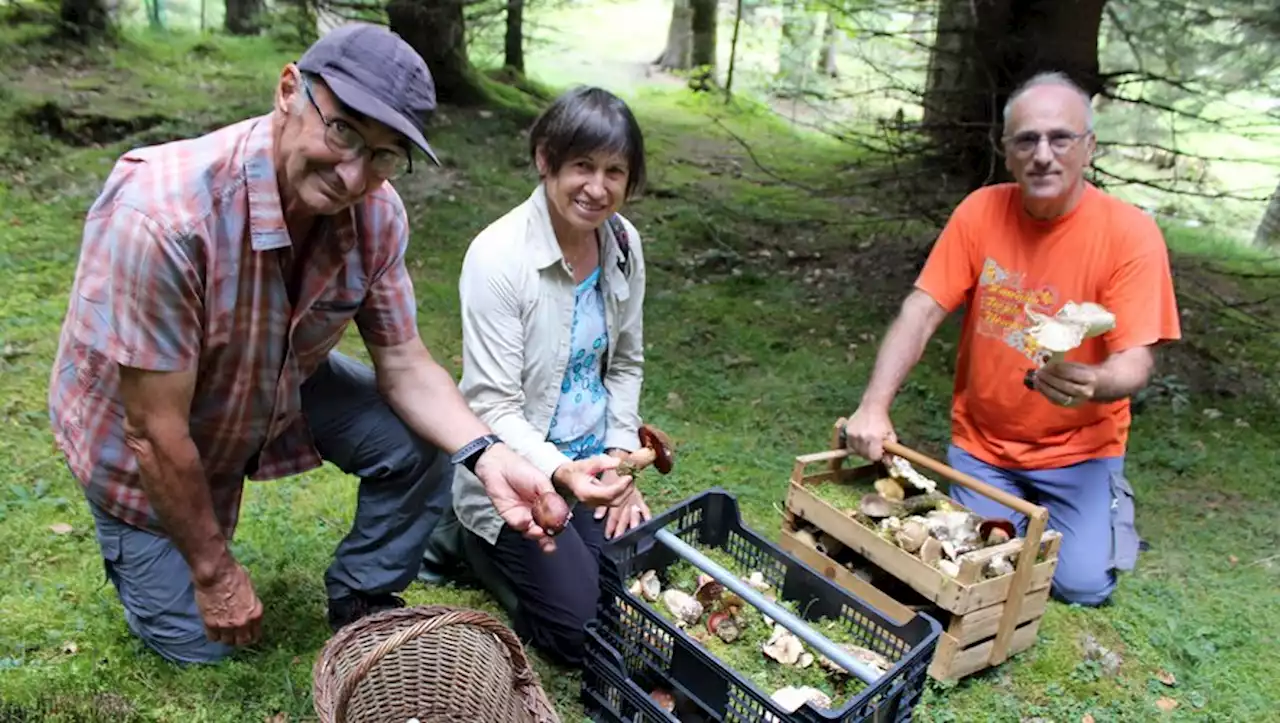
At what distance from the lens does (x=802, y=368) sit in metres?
5.00

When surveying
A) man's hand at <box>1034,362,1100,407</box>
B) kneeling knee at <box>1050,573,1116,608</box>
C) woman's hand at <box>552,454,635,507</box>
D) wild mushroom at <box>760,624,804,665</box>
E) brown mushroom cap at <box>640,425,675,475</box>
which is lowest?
kneeling knee at <box>1050,573,1116,608</box>

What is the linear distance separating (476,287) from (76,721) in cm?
142

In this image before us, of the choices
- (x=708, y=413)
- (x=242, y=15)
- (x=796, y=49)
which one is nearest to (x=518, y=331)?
(x=708, y=413)

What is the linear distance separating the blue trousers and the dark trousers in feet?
4.58

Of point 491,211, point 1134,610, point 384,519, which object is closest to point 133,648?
point 384,519

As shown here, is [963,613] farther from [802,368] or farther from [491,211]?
[491,211]

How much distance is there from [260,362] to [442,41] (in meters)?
6.90

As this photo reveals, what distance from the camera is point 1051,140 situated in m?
2.87

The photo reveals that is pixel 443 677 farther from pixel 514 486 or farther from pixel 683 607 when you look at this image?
pixel 683 607

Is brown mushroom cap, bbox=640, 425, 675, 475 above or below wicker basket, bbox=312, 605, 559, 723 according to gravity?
above

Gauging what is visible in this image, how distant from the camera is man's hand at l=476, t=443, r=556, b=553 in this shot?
2.19 meters

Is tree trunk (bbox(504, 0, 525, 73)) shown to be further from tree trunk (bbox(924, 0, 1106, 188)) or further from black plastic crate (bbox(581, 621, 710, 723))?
black plastic crate (bbox(581, 621, 710, 723))

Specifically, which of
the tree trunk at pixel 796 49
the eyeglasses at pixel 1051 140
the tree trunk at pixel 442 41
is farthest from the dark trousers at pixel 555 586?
the tree trunk at pixel 796 49

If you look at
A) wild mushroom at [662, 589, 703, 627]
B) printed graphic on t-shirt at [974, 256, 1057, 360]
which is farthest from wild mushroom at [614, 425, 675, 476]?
printed graphic on t-shirt at [974, 256, 1057, 360]
